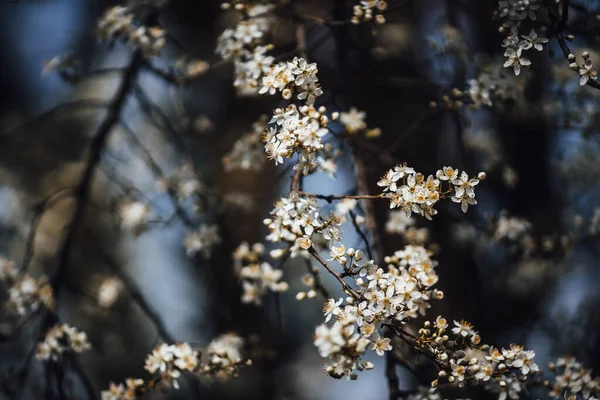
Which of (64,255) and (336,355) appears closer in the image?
(336,355)

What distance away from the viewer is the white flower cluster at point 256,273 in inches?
109

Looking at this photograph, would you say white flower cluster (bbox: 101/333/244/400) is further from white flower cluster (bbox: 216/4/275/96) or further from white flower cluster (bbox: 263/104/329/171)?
white flower cluster (bbox: 216/4/275/96)

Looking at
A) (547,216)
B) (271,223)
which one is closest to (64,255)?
(271,223)

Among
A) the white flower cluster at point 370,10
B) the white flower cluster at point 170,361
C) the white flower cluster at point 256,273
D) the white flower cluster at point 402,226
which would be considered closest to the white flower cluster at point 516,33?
the white flower cluster at point 370,10

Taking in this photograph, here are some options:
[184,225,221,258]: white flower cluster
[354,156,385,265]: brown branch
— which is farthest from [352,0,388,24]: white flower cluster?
[184,225,221,258]: white flower cluster

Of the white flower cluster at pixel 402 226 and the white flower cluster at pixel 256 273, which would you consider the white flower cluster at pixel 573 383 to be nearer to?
the white flower cluster at pixel 402 226

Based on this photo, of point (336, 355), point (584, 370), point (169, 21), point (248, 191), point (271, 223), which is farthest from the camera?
point (169, 21)

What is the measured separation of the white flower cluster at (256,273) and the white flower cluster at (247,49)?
75 centimetres

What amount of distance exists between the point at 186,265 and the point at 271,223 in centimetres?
397

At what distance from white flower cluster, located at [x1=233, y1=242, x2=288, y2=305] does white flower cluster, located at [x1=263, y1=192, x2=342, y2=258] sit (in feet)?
2.05

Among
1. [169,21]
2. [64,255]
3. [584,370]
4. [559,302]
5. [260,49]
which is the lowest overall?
[584,370]

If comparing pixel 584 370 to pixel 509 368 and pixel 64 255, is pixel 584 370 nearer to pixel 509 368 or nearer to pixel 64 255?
pixel 509 368

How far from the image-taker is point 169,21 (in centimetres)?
577

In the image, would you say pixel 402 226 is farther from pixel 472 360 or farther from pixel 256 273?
pixel 472 360
